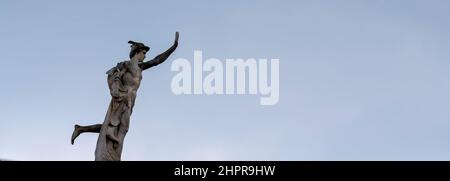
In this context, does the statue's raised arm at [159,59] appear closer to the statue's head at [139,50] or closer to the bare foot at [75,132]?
the statue's head at [139,50]

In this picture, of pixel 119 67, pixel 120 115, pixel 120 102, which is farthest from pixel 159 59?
pixel 120 115

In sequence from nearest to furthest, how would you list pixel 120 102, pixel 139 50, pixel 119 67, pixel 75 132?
pixel 120 102
pixel 75 132
pixel 119 67
pixel 139 50

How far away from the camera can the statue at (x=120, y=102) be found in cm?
1894

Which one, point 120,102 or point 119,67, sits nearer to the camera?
point 120,102

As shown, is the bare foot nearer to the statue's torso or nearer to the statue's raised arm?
the statue's torso

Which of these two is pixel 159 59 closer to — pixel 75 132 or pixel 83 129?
pixel 83 129

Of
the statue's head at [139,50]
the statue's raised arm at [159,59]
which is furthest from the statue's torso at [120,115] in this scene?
the statue's head at [139,50]

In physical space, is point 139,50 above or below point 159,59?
above

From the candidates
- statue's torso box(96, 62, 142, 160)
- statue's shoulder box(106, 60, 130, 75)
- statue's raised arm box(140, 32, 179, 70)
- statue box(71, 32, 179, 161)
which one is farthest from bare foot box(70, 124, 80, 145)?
statue's raised arm box(140, 32, 179, 70)

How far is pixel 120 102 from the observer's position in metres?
19.3

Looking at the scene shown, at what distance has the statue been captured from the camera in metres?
18.9
